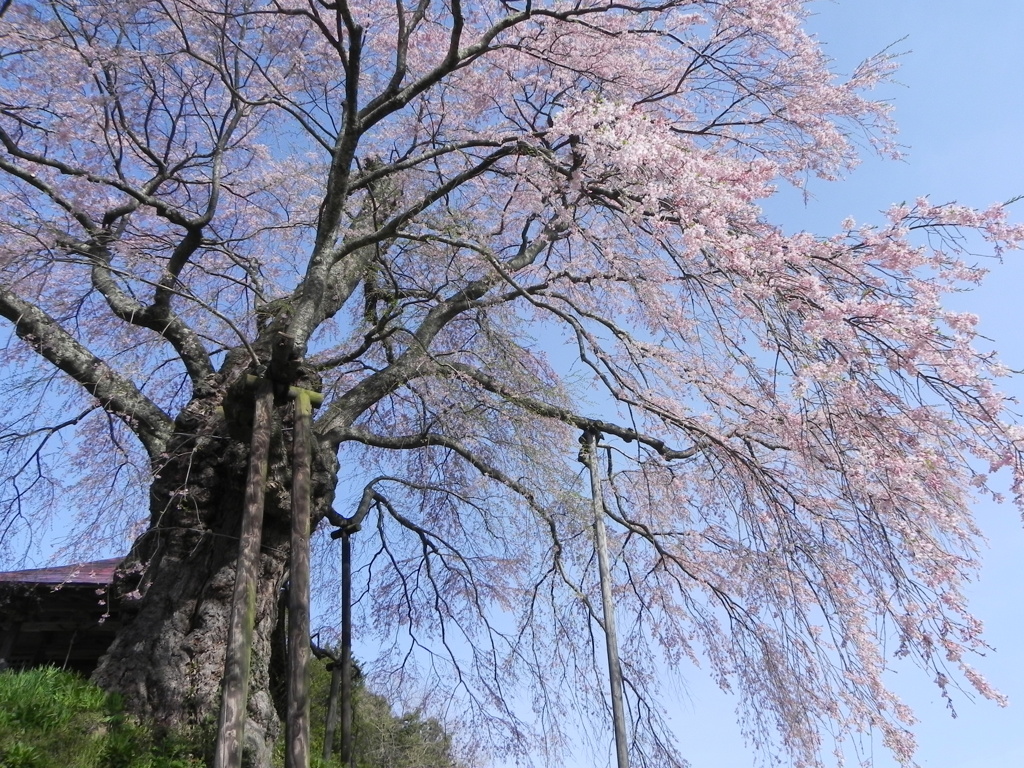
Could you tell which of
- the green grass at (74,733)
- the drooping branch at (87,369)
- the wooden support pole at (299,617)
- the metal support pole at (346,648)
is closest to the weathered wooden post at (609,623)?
the wooden support pole at (299,617)

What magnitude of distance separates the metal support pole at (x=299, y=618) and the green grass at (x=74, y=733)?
111 centimetres

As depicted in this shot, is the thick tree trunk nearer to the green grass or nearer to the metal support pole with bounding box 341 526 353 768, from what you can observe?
the green grass

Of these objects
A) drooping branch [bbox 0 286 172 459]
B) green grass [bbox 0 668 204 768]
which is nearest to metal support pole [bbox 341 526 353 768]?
drooping branch [bbox 0 286 172 459]

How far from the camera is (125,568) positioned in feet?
19.4

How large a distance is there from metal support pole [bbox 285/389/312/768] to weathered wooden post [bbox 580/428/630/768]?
2.20 m

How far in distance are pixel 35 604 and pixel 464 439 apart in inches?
196

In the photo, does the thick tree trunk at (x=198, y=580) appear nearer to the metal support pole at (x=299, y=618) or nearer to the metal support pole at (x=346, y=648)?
the metal support pole at (x=299, y=618)

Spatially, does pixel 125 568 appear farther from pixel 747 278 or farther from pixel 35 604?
pixel 747 278

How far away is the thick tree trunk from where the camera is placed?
5.18 m

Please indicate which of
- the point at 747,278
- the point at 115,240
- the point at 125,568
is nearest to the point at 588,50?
the point at 747,278

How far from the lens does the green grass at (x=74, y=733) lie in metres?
4.41

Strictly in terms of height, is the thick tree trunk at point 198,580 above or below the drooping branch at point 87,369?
below

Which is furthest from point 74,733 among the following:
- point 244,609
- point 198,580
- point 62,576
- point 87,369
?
point 62,576

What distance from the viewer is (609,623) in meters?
5.57
